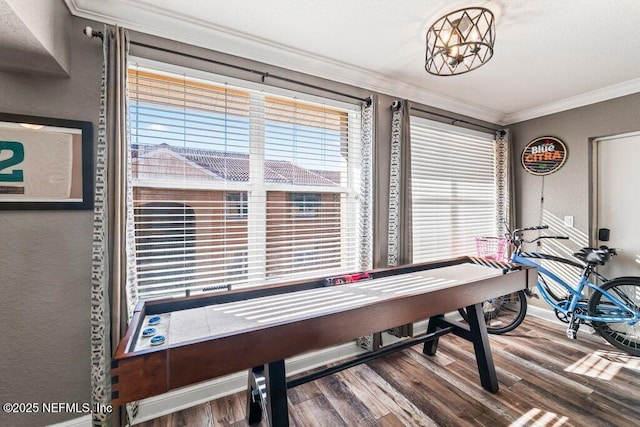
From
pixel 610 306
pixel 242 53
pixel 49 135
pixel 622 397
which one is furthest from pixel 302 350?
pixel 610 306

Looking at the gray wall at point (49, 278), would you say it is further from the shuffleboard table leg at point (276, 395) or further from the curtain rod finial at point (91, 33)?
the shuffleboard table leg at point (276, 395)

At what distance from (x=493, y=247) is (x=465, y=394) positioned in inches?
67.7

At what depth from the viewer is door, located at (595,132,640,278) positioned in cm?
270

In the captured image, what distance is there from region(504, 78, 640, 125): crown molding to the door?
16.6 inches

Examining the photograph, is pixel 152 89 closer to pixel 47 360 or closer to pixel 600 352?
pixel 47 360

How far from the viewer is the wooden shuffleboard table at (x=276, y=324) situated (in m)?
0.96

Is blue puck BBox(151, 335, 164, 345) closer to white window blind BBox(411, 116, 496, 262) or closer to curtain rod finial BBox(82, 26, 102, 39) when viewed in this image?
curtain rod finial BBox(82, 26, 102, 39)

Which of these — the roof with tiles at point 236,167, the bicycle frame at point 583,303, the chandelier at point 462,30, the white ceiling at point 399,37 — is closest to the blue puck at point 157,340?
the roof with tiles at point 236,167

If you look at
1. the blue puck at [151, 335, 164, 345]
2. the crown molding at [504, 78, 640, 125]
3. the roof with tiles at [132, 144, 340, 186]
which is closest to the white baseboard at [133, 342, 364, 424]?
the blue puck at [151, 335, 164, 345]

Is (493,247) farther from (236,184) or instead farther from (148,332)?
(148,332)

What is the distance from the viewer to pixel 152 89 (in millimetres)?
1809

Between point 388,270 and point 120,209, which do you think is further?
point 388,270

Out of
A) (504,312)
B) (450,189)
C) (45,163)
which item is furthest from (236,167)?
(504,312)

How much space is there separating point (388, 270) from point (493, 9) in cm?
177
